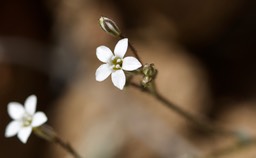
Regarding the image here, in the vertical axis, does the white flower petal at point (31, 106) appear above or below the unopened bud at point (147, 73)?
below

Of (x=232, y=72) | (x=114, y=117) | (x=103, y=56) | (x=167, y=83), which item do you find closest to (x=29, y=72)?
(x=114, y=117)

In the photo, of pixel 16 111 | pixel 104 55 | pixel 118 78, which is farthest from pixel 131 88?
pixel 118 78

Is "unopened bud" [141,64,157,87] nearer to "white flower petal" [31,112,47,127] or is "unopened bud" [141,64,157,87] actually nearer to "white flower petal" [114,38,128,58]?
"white flower petal" [114,38,128,58]

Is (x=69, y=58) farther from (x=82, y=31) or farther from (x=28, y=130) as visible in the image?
(x=28, y=130)

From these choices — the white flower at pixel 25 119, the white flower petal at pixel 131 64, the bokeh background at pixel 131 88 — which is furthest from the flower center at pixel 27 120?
the bokeh background at pixel 131 88

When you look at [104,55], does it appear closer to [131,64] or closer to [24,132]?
[131,64]

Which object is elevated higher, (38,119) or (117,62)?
(117,62)

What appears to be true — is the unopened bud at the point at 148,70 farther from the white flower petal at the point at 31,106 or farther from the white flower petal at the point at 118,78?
the white flower petal at the point at 31,106
